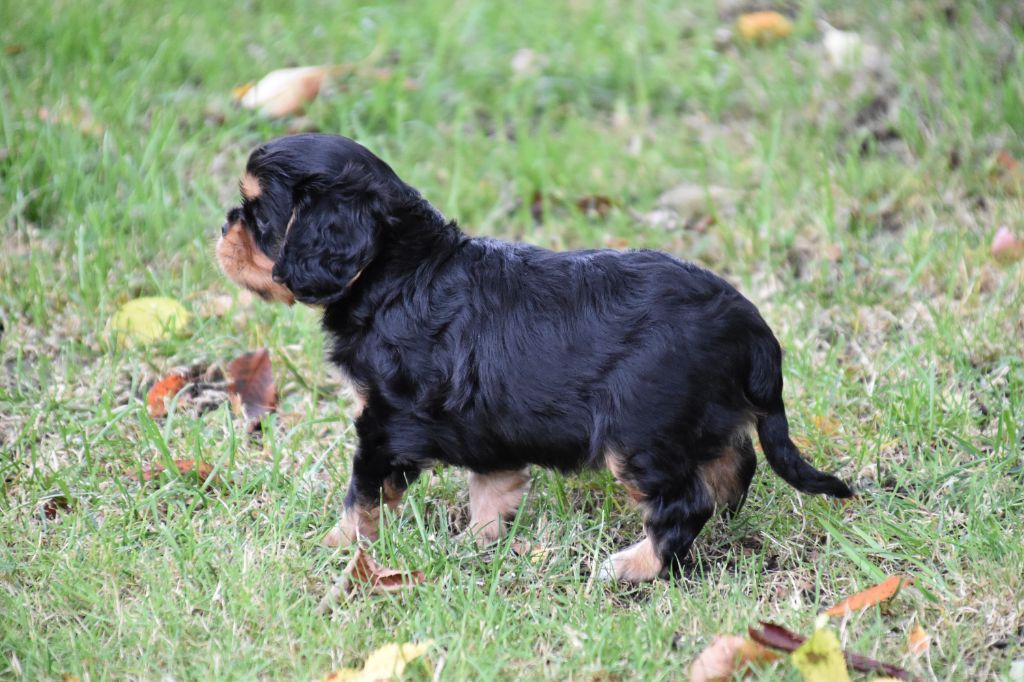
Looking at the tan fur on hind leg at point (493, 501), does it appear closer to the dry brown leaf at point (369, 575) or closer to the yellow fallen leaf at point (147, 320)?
the dry brown leaf at point (369, 575)

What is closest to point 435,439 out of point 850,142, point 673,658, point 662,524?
point 662,524

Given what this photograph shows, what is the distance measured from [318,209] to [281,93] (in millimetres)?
3185

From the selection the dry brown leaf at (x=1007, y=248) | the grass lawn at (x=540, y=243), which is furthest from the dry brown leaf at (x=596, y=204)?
the dry brown leaf at (x=1007, y=248)

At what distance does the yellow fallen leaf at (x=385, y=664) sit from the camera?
2.94m

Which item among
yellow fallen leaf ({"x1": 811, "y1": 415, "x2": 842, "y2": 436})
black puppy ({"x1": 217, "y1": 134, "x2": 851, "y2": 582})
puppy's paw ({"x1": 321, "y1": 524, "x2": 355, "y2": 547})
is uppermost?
black puppy ({"x1": 217, "y1": 134, "x2": 851, "y2": 582})

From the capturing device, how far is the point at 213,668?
299 cm

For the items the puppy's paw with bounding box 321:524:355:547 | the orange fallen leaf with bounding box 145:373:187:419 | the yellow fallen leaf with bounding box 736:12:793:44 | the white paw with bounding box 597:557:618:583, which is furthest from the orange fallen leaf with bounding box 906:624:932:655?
the yellow fallen leaf with bounding box 736:12:793:44

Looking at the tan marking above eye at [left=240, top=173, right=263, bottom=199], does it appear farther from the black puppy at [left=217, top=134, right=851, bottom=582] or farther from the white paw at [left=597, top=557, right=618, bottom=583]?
the white paw at [left=597, top=557, right=618, bottom=583]

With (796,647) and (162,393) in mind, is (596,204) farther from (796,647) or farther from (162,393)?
(796,647)

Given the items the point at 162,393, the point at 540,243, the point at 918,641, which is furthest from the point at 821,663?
the point at 540,243

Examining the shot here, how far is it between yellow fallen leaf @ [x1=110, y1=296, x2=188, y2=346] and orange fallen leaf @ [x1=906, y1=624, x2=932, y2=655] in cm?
320

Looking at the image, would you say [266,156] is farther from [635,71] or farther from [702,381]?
[635,71]

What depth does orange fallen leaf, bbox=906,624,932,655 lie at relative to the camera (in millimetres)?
3027

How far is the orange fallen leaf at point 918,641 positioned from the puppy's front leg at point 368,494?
1558 mm
